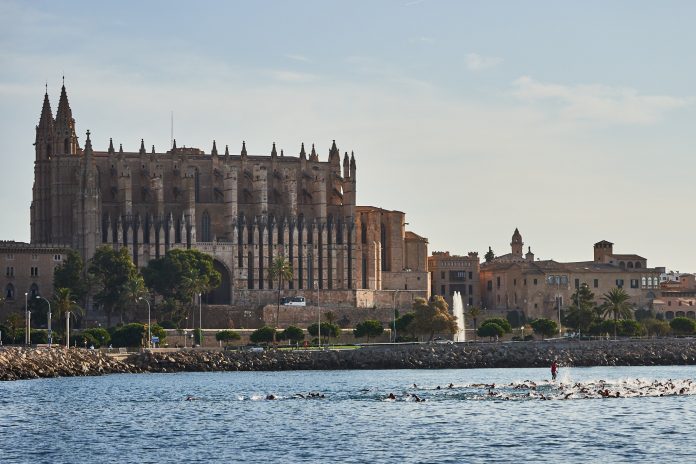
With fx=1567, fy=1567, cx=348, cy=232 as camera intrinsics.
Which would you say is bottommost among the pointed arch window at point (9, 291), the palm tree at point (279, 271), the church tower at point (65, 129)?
the pointed arch window at point (9, 291)

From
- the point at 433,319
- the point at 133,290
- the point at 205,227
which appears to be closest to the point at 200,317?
the point at 133,290

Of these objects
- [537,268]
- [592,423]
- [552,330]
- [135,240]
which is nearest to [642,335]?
[552,330]

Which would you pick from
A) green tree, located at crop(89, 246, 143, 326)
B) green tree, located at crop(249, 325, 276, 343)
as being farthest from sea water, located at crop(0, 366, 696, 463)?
green tree, located at crop(89, 246, 143, 326)

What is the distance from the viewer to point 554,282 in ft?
539

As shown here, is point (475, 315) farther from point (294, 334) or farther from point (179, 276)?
point (179, 276)

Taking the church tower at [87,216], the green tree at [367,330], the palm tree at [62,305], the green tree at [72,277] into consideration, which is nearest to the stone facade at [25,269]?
the church tower at [87,216]

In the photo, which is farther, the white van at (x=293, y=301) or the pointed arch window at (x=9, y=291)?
the white van at (x=293, y=301)

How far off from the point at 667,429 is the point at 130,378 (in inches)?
1756

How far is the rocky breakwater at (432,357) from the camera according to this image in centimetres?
10438

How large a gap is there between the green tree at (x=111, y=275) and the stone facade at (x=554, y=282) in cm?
4504

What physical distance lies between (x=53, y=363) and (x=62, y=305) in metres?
23.4

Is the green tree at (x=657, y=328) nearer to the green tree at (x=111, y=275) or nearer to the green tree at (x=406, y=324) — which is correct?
the green tree at (x=406, y=324)

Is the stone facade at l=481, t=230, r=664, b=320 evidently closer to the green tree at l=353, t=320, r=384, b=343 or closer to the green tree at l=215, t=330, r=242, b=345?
the green tree at l=353, t=320, r=384, b=343

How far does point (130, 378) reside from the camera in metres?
94.2
